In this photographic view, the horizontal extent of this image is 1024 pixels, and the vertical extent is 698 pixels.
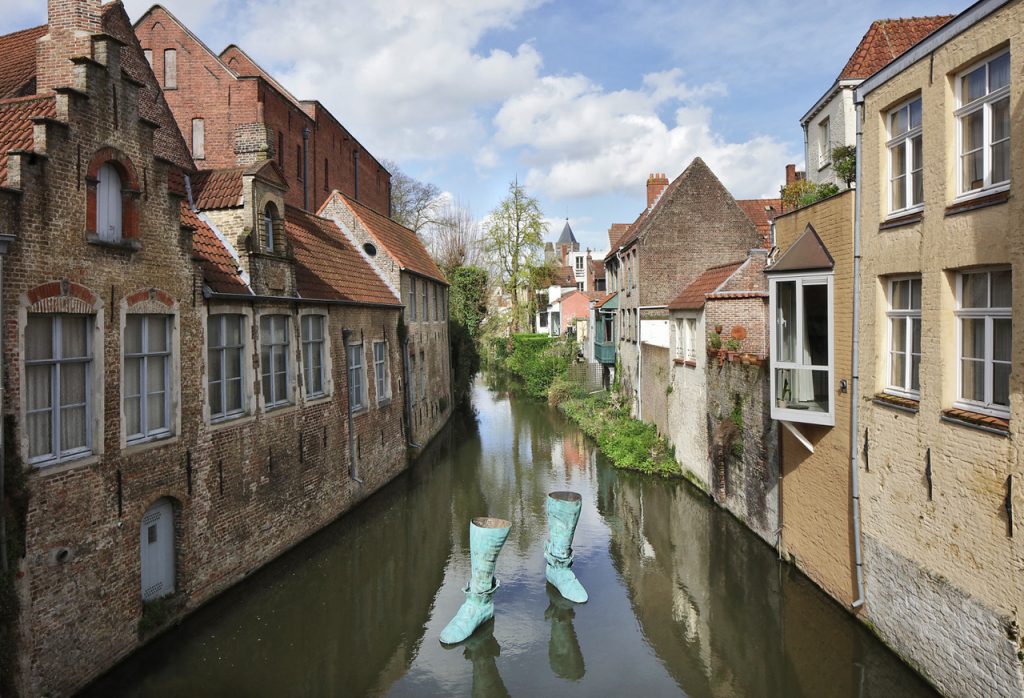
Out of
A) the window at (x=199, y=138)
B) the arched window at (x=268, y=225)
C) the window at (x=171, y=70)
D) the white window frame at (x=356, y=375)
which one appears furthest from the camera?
the window at (x=199, y=138)

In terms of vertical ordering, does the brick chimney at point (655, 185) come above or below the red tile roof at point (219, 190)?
above

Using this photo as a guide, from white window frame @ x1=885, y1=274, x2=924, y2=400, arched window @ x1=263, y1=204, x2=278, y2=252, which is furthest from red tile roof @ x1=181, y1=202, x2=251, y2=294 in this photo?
white window frame @ x1=885, y1=274, x2=924, y2=400

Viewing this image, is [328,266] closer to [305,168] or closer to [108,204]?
[108,204]

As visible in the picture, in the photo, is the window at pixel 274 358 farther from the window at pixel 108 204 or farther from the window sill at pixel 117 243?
the window at pixel 108 204

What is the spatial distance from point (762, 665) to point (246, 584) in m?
7.52

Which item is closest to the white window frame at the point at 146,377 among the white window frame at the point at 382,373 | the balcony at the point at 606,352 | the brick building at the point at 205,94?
the white window frame at the point at 382,373

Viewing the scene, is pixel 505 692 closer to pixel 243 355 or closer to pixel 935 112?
pixel 243 355

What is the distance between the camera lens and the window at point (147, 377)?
8531 mm

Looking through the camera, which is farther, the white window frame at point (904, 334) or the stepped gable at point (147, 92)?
the stepped gable at point (147, 92)

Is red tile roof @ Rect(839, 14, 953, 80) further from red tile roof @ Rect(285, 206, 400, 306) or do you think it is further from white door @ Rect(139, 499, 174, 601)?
white door @ Rect(139, 499, 174, 601)

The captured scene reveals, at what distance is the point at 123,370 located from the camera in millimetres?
8352

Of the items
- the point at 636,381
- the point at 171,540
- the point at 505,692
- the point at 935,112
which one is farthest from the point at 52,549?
the point at 636,381

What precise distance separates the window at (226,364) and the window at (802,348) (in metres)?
8.31

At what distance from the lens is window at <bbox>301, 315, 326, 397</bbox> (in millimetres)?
13305
